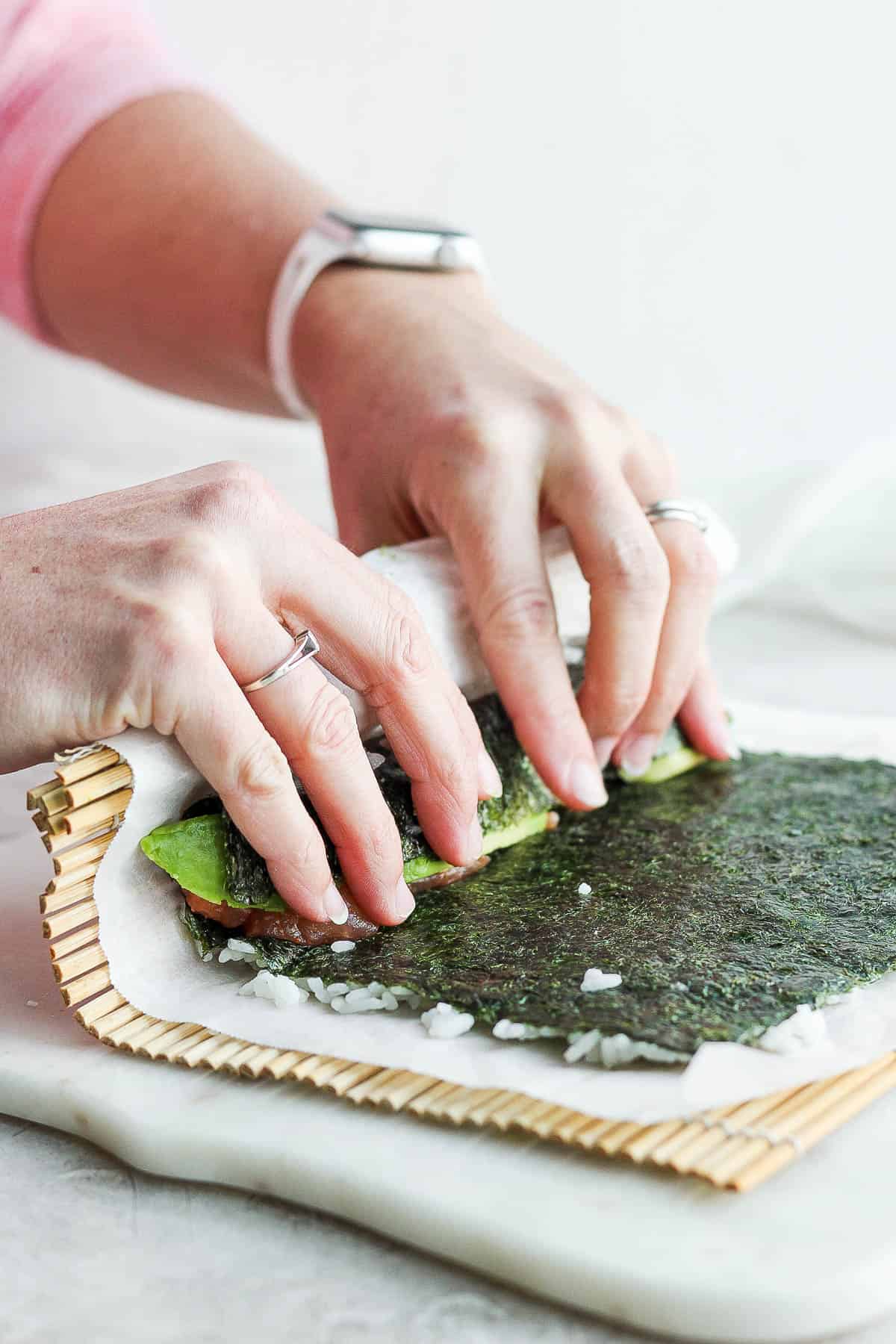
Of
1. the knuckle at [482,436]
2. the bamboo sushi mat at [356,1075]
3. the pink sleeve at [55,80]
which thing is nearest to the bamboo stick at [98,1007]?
the bamboo sushi mat at [356,1075]

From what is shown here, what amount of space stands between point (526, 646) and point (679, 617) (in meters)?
0.23

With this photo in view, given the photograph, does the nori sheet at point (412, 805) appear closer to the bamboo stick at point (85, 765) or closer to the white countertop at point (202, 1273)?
the bamboo stick at point (85, 765)

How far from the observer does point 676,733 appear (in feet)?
5.93

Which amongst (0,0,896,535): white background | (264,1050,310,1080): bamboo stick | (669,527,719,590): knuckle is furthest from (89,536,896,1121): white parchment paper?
(0,0,896,535): white background

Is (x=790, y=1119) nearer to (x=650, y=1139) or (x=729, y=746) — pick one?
(x=650, y=1139)

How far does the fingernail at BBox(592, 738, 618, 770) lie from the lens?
1.64 m

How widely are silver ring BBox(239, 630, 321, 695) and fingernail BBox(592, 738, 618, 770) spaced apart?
0.52m

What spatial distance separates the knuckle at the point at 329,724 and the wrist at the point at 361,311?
2.37 feet

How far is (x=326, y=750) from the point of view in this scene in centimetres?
121

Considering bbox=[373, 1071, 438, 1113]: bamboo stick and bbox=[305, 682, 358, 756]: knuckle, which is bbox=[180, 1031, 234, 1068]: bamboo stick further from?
bbox=[305, 682, 358, 756]: knuckle

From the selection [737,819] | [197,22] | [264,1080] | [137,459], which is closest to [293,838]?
[264,1080]

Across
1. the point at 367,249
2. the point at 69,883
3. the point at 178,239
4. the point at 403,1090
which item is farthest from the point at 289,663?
the point at 178,239

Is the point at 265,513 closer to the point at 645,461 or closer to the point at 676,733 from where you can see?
the point at 645,461

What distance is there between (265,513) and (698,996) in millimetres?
550
